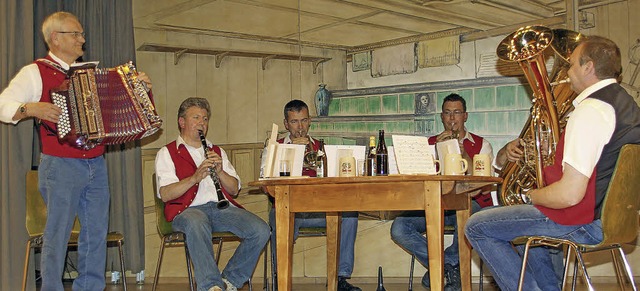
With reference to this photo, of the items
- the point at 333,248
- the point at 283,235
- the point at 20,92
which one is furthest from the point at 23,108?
the point at 333,248

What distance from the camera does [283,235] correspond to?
11.7ft

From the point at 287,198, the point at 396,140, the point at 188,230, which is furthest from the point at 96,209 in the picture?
→ the point at 396,140

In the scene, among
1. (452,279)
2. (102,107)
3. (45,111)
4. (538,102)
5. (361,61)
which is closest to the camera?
(538,102)

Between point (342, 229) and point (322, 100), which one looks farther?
point (322, 100)

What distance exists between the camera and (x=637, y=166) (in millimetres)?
2977

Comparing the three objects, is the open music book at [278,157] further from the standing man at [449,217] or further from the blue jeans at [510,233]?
the standing man at [449,217]

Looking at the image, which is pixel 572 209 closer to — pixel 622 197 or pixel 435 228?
pixel 622 197

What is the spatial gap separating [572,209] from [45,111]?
8.60 ft

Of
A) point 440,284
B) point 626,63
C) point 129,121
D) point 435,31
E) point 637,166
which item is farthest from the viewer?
point 435,31

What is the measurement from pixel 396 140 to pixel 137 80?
1579mm

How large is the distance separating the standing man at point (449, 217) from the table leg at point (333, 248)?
1.71ft

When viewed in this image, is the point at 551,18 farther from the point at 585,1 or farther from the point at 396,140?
the point at 396,140

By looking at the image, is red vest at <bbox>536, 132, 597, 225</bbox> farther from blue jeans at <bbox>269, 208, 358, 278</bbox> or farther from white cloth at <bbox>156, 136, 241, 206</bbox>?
white cloth at <bbox>156, 136, 241, 206</bbox>

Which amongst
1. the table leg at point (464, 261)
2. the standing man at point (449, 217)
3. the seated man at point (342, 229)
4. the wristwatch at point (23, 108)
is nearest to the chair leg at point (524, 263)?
the table leg at point (464, 261)
